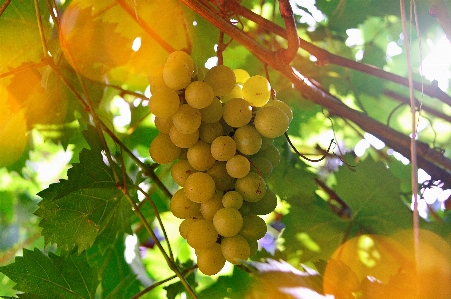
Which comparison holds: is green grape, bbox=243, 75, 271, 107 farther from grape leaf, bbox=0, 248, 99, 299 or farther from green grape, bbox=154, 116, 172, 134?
grape leaf, bbox=0, 248, 99, 299

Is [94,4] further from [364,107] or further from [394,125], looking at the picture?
[394,125]

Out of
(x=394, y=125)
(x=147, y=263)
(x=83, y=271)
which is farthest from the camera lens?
(x=394, y=125)

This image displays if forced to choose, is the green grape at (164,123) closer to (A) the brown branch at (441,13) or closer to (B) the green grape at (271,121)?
(B) the green grape at (271,121)

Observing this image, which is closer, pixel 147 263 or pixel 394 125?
pixel 147 263

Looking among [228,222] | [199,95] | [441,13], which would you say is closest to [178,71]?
[199,95]

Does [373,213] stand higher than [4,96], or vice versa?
[4,96]

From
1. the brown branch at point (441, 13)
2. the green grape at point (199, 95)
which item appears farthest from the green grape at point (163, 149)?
the brown branch at point (441, 13)

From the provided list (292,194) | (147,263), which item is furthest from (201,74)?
(147,263)

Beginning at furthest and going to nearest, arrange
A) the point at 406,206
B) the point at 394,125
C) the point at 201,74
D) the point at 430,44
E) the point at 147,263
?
the point at 394,125
the point at 147,263
the point at 430,44
the point at 406,206
the point at 201,74
